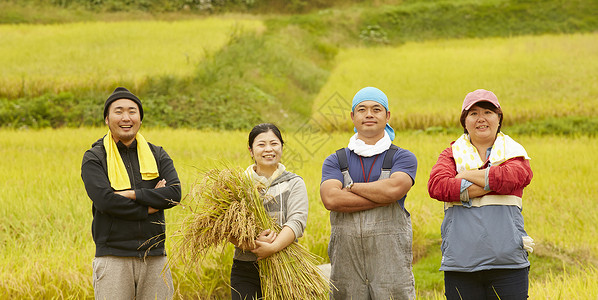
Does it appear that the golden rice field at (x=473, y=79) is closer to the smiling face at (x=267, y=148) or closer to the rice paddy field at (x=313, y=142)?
the rice paddy field at (x=313, y=142)

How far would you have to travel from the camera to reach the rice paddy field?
4641mm

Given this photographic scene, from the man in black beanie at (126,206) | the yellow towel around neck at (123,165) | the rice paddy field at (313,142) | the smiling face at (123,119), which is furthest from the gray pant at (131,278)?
the smiling face at (123,119)

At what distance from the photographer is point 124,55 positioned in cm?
1703

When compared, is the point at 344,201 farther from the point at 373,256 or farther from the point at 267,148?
the point at 267,148

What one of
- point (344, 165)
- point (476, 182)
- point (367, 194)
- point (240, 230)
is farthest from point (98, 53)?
point (476, 182)

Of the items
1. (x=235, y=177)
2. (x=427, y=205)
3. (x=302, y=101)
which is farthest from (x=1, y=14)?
(x=235, y=177)

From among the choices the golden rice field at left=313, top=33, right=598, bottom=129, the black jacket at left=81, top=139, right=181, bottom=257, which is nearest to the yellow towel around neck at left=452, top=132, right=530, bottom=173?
the black jacket at left=81, top=139, right=181, bottom=257

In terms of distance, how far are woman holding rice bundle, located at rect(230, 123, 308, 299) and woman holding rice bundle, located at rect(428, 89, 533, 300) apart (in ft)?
2.68

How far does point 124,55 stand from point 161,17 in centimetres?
1386

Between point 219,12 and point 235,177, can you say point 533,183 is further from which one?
point 219,12

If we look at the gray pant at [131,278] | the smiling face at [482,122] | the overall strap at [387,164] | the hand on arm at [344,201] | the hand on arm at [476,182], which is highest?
the smiling face at [482,122]

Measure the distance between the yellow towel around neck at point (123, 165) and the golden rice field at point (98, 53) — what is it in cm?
1166

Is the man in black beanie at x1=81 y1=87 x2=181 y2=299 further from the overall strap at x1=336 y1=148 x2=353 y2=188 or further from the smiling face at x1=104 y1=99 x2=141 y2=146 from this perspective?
the overall strap at x1=336 y1=148 x2=353 y2=188

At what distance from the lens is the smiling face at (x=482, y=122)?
312 cm
